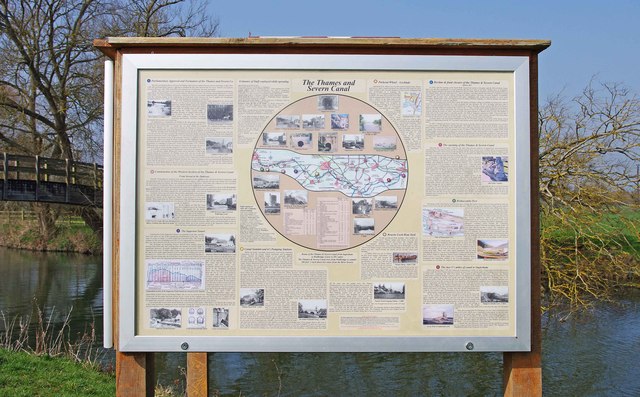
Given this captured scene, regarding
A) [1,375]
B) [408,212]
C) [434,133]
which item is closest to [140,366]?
[408,212]

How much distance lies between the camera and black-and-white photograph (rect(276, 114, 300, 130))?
322cm

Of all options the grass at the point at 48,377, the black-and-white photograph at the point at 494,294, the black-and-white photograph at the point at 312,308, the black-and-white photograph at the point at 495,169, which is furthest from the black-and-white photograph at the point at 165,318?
the grass at the point at 48,377

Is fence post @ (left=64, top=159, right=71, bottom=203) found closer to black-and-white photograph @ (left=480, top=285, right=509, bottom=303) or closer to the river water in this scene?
the river water

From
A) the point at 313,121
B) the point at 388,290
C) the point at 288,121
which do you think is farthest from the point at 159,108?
the point at 388,290

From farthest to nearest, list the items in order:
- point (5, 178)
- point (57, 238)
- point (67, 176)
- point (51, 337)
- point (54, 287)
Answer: point (57, 238), point (67, 176), point (54, 287), point (5, 178), point (51, 337)

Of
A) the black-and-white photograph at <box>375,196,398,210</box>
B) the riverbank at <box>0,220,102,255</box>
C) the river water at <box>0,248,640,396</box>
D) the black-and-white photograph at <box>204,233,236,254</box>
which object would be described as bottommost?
the river water at <box>0,248,640,396</box>

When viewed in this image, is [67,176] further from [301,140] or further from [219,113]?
[301,140]

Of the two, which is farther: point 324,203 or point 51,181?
point 51,181

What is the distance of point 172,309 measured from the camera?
319 cm

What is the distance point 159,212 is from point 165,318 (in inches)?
20.9

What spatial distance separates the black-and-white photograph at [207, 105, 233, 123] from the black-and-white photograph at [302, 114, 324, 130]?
0.37 m

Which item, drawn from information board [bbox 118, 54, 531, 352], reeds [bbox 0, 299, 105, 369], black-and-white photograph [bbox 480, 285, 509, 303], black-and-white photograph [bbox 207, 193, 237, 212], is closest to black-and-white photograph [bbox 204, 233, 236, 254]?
information board [bbox 118, 54, 531, 352]

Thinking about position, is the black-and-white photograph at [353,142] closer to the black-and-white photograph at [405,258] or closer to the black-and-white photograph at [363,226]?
the black-and-white photograph at [363,226]

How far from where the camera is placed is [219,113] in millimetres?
3205
